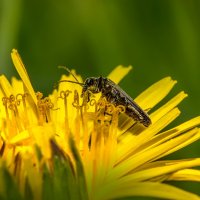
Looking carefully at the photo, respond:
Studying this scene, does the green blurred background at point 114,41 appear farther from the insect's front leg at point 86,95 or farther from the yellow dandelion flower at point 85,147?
the insect's front leg at point 86,95

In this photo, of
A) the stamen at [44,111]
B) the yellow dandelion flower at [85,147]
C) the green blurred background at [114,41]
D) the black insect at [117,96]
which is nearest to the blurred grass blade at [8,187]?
the yellow dandelion flower at [85,147]

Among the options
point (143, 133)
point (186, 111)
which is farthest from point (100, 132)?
point (186, 111)

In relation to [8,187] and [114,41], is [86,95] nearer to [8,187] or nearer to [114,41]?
[8,187]

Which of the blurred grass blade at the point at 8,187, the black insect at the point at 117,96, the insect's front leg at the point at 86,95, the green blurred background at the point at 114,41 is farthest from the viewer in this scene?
the green blurred background at the point at 114,41

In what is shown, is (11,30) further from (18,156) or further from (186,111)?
(18,156)

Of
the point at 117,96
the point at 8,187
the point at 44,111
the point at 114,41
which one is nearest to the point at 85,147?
the point at 44,111

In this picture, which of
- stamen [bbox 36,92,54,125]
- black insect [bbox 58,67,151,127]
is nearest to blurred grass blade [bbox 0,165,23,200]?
stamen [bbox 36,92,54,125]

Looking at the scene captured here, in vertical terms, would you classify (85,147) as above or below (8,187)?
A: above

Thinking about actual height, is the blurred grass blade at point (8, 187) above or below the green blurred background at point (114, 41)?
below
